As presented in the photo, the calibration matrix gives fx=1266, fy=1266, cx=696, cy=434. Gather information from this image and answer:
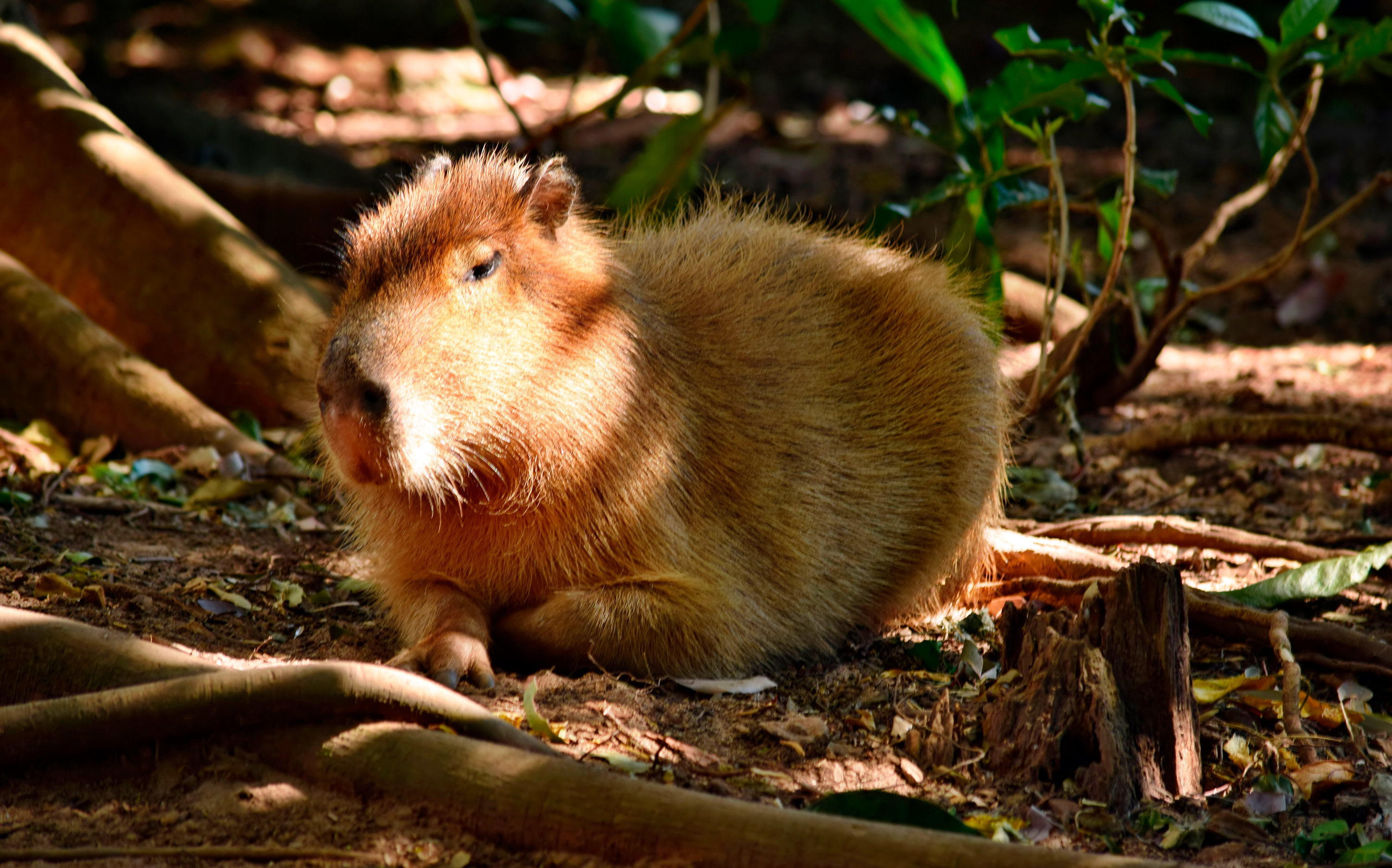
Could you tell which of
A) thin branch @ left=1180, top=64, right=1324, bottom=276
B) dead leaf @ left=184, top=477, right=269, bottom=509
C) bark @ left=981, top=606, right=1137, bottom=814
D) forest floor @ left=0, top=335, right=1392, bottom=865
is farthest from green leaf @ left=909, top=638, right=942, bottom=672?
dead leaf @ left=184, top=477, right=269, bottom=509

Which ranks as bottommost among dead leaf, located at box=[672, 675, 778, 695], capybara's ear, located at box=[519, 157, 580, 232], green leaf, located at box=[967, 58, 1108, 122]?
dead leaf, located at box=[672, 675, 778, 695]

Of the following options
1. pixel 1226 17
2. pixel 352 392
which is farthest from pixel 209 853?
pixel 1226 17

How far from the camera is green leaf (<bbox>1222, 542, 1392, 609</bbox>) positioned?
3.33 meters

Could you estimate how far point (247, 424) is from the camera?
4711mm

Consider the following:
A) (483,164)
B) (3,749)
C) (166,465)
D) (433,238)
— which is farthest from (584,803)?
(166,465)

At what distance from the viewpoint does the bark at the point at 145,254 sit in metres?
4.80

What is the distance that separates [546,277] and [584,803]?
134 centimetres

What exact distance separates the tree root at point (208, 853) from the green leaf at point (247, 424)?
2877 mm

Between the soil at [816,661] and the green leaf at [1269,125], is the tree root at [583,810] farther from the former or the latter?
the green leaf at [1269,125]

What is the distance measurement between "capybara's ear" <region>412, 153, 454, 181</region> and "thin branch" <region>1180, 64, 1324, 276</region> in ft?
8.59

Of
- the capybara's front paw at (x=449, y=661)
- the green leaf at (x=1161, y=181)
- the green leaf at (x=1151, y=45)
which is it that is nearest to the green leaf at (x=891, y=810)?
the capybara's front paw at (x=449, y=661)

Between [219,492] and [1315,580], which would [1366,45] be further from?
[219,492]

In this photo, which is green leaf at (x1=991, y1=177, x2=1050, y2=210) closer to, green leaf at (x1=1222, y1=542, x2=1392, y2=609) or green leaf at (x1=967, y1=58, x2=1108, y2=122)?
green leaf at (x1=967, y1=58, x2=1108, y2=122)

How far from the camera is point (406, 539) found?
120 inches
